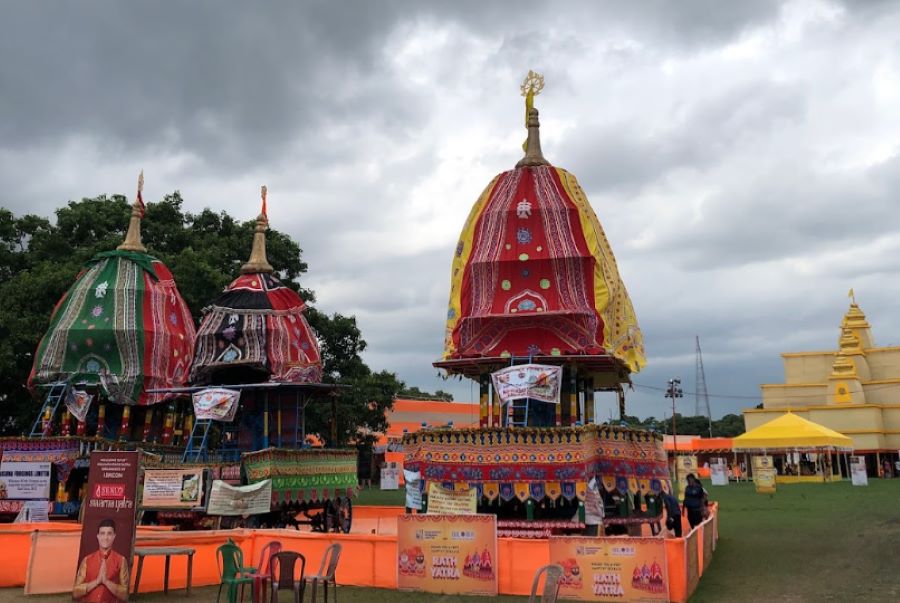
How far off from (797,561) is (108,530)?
1224 centimetres

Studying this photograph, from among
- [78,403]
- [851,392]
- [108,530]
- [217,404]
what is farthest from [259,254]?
[851,392]

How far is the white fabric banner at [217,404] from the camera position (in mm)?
22891

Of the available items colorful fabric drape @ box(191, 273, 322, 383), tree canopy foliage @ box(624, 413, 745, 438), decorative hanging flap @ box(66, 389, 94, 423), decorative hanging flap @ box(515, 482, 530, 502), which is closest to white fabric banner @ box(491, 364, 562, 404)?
decorative hanging flap @ box(515, 482, 530, 502)

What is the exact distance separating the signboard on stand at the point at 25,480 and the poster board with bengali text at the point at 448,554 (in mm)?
14739

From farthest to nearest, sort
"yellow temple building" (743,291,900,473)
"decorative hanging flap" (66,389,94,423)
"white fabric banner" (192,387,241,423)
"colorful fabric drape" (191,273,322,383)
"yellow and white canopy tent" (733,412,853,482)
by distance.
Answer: "yellow temple building" (743,291,900,473) → "yellow and white canopy tent" (733,412,853,482) → "decorative hanging flap" (66,389,94,423) → "colorful fabric drape" (191,273,322,383) → "white fabric banner" (192,387,241,423)

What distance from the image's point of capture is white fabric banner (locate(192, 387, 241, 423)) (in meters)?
22.9

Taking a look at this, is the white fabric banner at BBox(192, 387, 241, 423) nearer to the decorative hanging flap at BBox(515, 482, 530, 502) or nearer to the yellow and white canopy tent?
the decorative hanging flap at BBox(515, 482, 530, 502)

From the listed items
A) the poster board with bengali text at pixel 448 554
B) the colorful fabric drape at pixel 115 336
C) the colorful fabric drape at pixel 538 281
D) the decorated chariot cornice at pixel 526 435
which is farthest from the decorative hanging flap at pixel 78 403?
the poster board with bengali text at pixel 448 554

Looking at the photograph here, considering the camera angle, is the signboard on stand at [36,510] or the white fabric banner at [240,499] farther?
the signboard on stand at [36,510]

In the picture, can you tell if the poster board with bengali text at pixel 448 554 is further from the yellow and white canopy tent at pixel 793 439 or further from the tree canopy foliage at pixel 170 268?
the yellow and white canopy tent at pixel 793 439

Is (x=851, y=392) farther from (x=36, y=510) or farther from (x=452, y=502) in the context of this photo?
(x=36, y=510)

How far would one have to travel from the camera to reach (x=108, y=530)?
12039 mm

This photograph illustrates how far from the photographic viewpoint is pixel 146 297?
→ 27875 mm

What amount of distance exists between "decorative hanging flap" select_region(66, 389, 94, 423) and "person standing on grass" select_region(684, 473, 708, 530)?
1890 centimetres
